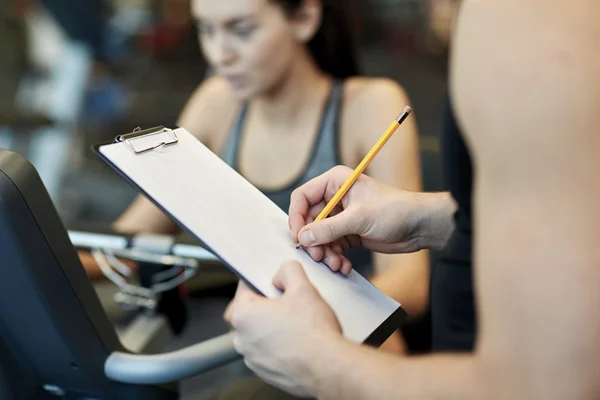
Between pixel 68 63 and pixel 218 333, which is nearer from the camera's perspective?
pixel 218 333

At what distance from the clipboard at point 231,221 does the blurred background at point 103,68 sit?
125 cm

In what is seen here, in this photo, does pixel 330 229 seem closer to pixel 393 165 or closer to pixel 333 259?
pixel 333 259

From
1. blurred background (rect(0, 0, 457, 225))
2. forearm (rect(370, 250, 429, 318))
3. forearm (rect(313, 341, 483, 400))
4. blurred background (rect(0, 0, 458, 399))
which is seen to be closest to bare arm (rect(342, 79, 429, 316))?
forearm (rect(370, 250, 429, 318))

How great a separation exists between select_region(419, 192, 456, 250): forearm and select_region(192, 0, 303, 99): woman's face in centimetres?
50

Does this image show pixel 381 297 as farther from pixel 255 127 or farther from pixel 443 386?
pixel 255 127

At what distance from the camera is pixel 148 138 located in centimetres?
50

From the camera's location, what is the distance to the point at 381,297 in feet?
1.65

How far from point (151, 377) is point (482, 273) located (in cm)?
33

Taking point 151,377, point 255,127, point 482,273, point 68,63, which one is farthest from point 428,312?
point 68,63

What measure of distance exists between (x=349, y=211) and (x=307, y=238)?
5 cm

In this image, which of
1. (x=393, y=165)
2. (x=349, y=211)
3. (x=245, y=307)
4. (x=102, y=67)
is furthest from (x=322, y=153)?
(x=102, y=67)

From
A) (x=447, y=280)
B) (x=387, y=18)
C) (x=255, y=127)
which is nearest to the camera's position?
(x=447, y=280)

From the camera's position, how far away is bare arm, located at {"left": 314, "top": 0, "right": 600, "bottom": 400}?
1.06 feet

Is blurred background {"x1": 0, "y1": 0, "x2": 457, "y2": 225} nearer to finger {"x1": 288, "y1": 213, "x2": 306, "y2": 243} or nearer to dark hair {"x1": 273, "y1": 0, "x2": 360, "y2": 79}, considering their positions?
dark hair {"x1": 273, "y1": 0, "x2": 360, "y2": 79}
